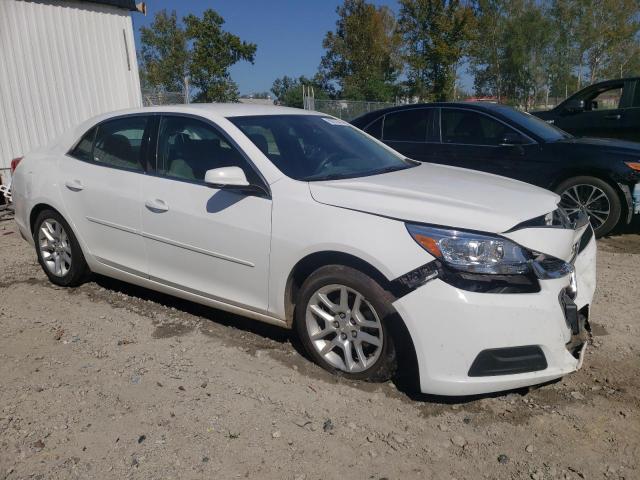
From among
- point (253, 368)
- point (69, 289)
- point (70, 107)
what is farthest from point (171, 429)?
point (70, 107)

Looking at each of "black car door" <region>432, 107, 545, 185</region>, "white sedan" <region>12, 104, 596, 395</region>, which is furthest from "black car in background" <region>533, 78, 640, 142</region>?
"white sedan" <region>12, 104, 596, 395</region>

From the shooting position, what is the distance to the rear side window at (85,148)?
4.46 m

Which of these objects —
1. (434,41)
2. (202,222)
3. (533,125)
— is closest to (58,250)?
(202,222)

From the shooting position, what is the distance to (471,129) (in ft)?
21.5

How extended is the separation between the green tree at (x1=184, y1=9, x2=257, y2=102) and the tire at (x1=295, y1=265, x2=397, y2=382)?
30.1 m

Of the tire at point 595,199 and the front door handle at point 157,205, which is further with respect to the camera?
the tire at point 595,199

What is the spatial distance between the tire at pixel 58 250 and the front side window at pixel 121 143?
0.71 metres

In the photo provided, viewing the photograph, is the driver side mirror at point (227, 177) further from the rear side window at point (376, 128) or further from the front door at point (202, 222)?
the rear side window at point (376, 128)

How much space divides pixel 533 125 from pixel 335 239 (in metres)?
4.57

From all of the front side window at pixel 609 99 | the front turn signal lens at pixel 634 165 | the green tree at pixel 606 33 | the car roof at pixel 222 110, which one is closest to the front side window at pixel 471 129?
the front turn signal lens at pixel 634 165

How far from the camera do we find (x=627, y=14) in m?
41.3

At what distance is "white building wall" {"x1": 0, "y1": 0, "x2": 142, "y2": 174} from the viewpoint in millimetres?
9125

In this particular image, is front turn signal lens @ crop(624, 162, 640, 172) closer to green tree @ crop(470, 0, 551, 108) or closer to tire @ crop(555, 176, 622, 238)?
tire @ crop(555, 176, 622, 238)

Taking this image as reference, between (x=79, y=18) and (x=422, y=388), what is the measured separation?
32.2 ft
